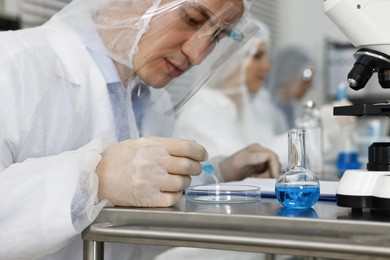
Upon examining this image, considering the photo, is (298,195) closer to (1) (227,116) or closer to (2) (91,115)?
(2) (91,115)

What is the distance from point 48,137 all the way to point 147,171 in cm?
31

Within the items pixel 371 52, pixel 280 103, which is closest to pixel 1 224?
pixel 371 52

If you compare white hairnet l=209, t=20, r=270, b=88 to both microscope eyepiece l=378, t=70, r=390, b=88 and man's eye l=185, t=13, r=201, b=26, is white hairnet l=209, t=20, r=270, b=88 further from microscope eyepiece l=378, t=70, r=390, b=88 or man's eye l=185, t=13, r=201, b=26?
microscope eyepiece l=378, t=70, r=390, b=88

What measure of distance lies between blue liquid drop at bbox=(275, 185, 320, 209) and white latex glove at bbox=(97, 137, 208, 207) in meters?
0.16

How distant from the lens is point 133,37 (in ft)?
3.91

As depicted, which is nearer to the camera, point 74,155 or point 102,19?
point 74,155

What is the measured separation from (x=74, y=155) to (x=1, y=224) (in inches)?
5.9

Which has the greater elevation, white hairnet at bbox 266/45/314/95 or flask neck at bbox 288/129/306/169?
white hairnet at bbox 266/45/314/95

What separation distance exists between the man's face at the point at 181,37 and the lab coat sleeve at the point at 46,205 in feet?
1.23

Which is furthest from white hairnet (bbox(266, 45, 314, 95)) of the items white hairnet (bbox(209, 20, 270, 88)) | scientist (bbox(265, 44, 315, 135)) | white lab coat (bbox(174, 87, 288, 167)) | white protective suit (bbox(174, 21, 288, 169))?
white lab coat (bbox(174, 87, 288, 167))

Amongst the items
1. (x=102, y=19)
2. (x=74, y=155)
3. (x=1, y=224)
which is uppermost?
(x=102, y=19)

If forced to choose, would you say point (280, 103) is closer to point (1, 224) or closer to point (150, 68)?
point (150, 68)

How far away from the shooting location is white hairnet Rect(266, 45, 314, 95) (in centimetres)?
427

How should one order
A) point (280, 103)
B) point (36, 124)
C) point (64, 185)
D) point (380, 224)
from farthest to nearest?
point (280, 103) < point (36, 124) < point (64, 185) < point (380, 224)
